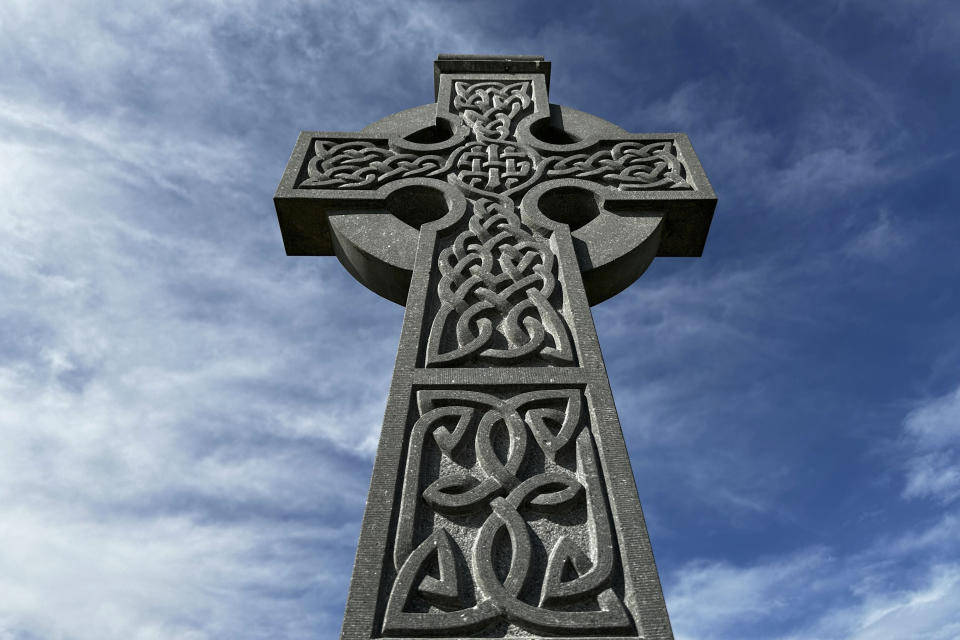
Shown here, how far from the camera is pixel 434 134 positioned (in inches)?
170

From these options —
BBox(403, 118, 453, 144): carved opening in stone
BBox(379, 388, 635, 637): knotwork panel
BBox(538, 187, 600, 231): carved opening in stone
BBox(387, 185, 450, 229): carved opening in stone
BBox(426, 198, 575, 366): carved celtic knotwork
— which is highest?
BBox(403, 118, 453, 144): carved opening in stone

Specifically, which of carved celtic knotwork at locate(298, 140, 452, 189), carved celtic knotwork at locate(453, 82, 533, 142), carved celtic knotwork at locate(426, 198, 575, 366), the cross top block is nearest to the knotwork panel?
carved celtic knotwork at locate(426, 198, 575, 366)

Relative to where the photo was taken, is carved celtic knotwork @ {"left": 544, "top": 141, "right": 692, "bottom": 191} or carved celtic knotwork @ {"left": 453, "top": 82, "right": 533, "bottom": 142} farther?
carved celtic knotwork @ {"left": 453, "top": 82, "right": 533, "bottom": 142}

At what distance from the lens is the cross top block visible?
3.54m

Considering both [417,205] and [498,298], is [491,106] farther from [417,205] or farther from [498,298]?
[498,298]

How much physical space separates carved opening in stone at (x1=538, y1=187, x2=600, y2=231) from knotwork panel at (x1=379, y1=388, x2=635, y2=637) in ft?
4.59

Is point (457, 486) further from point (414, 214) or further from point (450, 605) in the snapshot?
point (414, 214)

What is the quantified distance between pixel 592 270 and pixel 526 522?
1.45 m

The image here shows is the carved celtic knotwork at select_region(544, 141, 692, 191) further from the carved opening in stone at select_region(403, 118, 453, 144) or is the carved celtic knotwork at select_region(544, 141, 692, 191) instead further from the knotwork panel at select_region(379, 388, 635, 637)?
the knotwork panel at select_region(379, 388, 635, 637)

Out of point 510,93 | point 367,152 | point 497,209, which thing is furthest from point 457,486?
point 510,93

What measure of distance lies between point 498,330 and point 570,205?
115 cm

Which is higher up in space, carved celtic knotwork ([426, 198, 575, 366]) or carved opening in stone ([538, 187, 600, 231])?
carved opening in stone ([538, 187, 600, 231])

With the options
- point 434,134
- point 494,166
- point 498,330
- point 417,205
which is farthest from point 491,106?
point 498,330

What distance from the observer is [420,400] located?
2.59m
